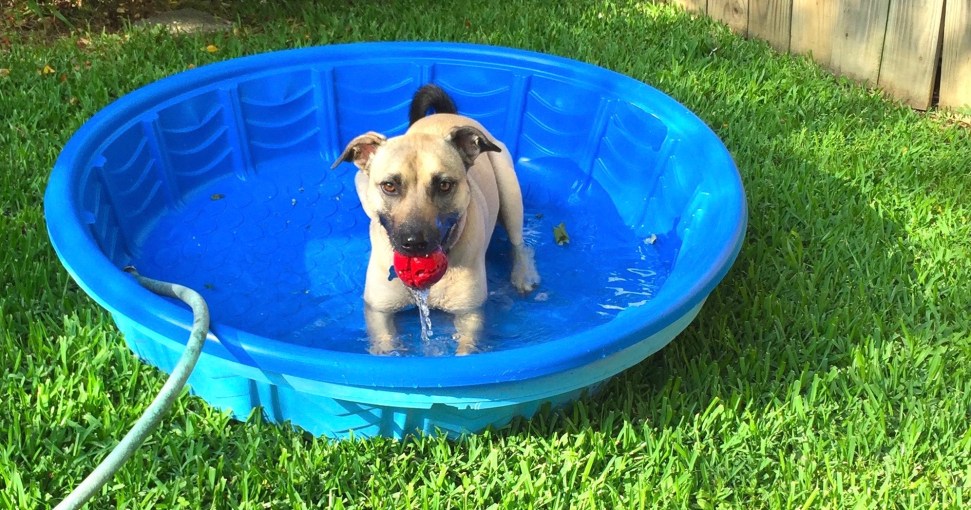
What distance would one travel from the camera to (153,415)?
8.42 ft

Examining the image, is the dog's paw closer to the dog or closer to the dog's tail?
the dog

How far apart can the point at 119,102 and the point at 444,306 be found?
7.64ft

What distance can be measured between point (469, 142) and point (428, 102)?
1154 mm

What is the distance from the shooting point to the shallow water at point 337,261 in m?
4.25

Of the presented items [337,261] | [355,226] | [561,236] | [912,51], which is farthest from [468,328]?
[912,51]

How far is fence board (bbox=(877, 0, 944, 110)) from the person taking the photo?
5.91 m

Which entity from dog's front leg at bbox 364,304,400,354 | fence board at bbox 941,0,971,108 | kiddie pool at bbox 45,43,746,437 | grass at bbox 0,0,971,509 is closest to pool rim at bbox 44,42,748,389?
kiddie pool at bbox 45,43,746,437

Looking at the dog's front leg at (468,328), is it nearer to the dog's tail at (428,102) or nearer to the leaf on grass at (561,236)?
the leaf on grass at (561,236)

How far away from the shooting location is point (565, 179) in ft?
18.5

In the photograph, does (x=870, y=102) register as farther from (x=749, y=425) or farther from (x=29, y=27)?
(x=29, y=27)

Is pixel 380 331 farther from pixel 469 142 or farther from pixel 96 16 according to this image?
pixel 96 16

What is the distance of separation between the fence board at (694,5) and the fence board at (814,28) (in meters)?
1.05

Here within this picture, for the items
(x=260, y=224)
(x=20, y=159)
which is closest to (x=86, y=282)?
(x=260, y=224)

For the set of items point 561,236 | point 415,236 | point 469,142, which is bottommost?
point 561,236
